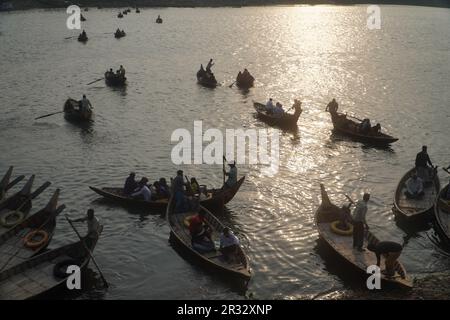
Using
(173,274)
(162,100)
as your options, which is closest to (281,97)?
(162,100)

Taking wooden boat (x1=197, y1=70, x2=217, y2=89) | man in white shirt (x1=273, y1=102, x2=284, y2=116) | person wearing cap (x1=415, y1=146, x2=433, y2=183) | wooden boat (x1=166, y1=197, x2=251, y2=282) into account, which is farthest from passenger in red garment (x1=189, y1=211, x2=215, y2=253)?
wooden boat (x1=197, y1=70, x2=217, y2=89)

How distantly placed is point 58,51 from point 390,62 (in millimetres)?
47251

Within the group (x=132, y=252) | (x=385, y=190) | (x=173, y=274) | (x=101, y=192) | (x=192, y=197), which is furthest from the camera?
(x=385, y=190)

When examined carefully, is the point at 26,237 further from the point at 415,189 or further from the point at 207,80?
the point at 207,80

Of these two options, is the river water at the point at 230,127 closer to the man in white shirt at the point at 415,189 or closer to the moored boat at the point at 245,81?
the moored boat at the point at 245,81

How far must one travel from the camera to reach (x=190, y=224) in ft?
61.4

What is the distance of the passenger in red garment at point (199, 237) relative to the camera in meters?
18.4

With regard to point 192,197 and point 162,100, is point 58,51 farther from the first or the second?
point 192,197

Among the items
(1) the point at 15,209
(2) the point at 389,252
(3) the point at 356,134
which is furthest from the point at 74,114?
(2) the point at 389,252

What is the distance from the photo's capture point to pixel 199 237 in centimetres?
1856

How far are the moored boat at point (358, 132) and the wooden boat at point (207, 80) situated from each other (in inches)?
683

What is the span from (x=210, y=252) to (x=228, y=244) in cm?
110
